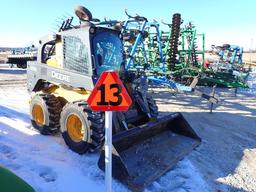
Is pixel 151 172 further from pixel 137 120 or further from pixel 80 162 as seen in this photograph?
pixel 137 120

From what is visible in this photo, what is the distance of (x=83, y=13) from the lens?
6230mm

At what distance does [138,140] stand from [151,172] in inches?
33.0

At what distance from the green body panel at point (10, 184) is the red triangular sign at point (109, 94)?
1.08m

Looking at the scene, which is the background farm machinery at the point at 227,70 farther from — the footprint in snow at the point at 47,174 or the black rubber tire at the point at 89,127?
the footprint in snow at the point at 47,174

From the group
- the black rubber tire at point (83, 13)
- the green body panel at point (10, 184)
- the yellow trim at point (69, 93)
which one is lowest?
the green body panel at point (10, 184)

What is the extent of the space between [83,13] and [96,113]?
8.11 ft

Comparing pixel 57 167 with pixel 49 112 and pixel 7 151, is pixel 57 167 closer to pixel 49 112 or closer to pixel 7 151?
pixel 7 151

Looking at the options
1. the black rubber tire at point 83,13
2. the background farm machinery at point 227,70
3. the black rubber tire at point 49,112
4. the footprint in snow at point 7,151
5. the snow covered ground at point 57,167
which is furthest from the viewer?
the background farm machinery at point 227,70

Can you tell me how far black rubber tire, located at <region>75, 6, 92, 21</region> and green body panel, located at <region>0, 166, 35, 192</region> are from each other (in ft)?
14.1

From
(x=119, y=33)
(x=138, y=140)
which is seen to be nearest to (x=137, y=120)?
(x=138, y=140)

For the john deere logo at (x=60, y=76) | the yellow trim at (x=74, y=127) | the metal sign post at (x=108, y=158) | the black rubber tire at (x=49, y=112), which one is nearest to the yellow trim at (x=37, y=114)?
the black rubber tire at (x=49, y=112)

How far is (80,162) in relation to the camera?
484 cm

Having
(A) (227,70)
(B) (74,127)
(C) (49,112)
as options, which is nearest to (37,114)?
(C) (49,112)

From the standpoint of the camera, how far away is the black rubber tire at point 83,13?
6.19 m
